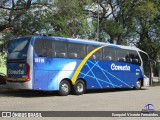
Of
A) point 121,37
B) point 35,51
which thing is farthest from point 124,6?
point 35,51

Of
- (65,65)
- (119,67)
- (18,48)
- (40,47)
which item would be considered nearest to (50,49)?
(40,47)

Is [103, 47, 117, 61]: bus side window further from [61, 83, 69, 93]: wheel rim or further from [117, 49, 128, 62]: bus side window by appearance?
[61, 83, 69, 93]: wheel rim

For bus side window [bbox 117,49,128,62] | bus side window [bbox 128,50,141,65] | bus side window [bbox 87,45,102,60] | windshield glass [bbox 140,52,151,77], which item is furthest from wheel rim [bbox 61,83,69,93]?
windshield glass [bbox 140,52,151,77]

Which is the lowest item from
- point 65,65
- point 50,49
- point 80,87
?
point 80,87

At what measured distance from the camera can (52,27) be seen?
2444cm

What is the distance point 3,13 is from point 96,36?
1122 centimetres

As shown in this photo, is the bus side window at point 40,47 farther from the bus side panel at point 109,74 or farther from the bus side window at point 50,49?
the bus side panel at point 109,74

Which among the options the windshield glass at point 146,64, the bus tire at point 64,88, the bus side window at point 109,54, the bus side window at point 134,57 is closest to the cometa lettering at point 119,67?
the bus side window at point 109,54

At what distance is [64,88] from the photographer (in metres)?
20.9

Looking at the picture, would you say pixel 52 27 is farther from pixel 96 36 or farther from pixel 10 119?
pixel 10 119

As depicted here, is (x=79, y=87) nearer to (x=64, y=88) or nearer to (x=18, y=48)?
(x=64, y=88)

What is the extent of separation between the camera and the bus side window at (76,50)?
69.6 ft

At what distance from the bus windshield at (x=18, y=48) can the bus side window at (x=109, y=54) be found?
6284 millimetres

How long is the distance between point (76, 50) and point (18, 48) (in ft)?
12.1
